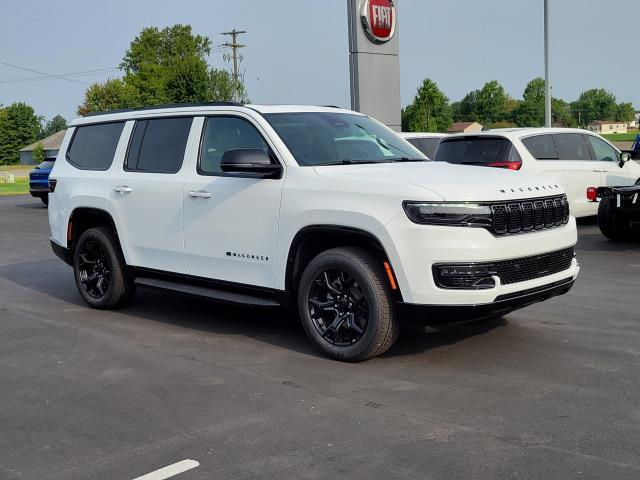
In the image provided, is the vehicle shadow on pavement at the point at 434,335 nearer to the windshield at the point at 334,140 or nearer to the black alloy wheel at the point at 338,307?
the black alloy wheel at the point at 338,307

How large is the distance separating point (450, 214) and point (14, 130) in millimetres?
131667

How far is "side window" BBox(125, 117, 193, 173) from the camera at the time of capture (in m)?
7.05

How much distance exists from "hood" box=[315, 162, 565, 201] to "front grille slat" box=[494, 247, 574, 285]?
0.44 meters

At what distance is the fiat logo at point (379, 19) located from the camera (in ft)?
62.5

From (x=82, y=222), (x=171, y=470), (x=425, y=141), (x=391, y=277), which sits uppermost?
(x=425, y=141)

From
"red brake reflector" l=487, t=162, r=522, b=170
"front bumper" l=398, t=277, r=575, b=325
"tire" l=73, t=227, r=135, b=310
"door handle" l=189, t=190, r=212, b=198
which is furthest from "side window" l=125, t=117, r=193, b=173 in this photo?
"red brake reflector" l=487, t=162, r=522, b=170

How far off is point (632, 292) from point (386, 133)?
308 cm

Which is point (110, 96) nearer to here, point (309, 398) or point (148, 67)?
point (148, 67)

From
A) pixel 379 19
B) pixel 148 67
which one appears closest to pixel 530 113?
pixel 148 67

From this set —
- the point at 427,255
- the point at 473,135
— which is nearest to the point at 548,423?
the point at 427,255

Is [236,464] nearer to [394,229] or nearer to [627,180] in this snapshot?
[394,229]

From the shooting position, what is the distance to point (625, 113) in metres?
184

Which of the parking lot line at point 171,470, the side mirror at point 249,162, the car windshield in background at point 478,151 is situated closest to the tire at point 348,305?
the side mirror at point 249,162

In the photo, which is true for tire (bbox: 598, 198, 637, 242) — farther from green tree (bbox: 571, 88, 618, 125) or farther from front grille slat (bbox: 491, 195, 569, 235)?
green tree (bbox: 571, 88, 618, 125)
